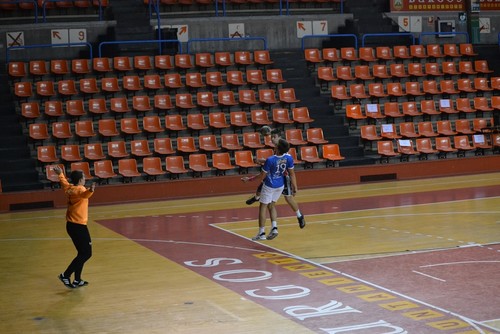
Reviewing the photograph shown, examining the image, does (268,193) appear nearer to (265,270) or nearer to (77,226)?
(265,270)

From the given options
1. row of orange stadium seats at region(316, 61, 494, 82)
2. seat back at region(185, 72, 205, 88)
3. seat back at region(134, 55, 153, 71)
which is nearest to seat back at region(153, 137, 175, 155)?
seat back at region(185, 72, 205, 88)

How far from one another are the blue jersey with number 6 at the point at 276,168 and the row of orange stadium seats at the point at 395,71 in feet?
42.4

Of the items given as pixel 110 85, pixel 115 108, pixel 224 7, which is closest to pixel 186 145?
pixel 115 108

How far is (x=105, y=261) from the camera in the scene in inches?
541

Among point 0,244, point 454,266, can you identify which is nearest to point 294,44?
point 0,244

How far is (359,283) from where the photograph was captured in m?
11.5

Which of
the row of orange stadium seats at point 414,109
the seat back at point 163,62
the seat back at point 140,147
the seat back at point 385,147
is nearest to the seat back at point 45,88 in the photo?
the seat back at point 140,147

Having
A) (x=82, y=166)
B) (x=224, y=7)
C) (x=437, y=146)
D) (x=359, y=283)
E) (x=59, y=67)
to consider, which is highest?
(x=224, y=7)

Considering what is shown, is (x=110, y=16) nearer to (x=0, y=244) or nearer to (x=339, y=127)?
(x=339, y=127)

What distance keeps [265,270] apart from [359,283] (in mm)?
1611

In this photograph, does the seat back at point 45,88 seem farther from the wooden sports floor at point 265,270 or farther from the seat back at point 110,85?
the wooden sports floor at point 265,270

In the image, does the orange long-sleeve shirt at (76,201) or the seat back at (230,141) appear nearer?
the orange long-sleeve shirt at (76,201)

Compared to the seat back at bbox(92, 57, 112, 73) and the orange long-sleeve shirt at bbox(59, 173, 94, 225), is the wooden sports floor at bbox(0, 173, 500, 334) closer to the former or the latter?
the orange long-sleeve shirt at bbox(59, 173, 94, 225)

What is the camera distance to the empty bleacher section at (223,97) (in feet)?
76.8
